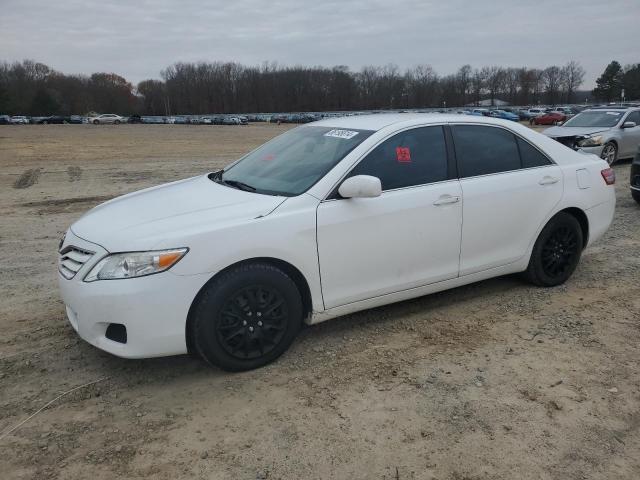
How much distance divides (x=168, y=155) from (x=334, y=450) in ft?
63.8

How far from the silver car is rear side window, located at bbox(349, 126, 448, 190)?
1025 centimetres

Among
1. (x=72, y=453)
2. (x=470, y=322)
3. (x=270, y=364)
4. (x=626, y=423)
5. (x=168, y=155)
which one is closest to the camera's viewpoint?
(x=72, y=453)

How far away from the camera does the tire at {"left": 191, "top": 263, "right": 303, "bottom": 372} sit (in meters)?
3.36

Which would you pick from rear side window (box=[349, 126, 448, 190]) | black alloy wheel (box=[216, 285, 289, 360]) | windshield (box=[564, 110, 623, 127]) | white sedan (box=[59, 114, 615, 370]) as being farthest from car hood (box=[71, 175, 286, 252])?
windshield (box=[564, 110, 623, 127])

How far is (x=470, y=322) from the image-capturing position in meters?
4.40

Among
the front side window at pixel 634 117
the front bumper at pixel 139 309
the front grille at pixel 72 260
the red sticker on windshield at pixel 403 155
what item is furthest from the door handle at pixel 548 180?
the front side window at pixel 634 117

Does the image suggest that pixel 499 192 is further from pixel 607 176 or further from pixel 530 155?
pixel 607 176

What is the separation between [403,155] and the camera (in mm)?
4203

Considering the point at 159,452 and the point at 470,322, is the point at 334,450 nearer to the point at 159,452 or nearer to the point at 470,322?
the point at 159,452

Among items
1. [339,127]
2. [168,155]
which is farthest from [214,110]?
[339,127]

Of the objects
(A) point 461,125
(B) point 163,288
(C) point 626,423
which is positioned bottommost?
(C) point 626,423

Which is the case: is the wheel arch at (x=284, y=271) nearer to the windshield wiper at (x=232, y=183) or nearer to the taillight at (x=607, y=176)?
the windshield wiper at (x=232, y=183)

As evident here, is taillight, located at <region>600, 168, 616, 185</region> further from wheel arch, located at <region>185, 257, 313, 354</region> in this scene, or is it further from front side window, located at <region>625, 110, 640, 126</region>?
front side window, located at <region>625, 110, 640, 126</region>

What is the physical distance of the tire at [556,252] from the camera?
4.93 m
